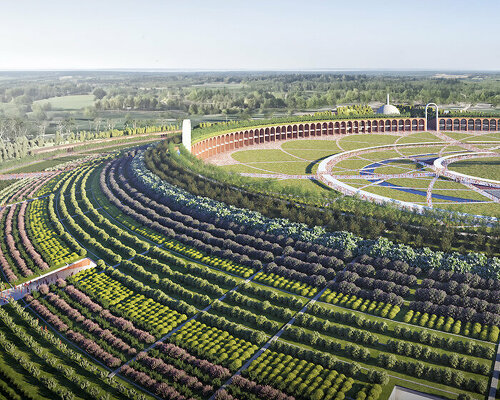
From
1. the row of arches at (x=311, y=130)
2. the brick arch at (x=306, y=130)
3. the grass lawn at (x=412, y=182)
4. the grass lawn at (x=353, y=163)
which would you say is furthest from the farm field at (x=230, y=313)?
the brick arch at (x=306, y=130)

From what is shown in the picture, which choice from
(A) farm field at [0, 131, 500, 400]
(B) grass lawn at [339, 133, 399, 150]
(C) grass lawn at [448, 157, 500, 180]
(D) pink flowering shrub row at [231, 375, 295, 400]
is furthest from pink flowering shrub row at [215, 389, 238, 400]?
(B) grass lawn at [339, 133, 399, 150]

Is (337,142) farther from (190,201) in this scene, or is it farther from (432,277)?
(432,277)


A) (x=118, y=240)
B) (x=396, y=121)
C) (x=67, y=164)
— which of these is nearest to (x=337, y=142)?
(x=396, y=121)

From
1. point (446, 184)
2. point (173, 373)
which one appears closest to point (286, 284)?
point (173, 373)

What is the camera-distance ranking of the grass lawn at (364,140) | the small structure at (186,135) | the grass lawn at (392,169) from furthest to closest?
the grass lawn at (364,140), the small structure at (186,135), the grass lawn at (392,169)

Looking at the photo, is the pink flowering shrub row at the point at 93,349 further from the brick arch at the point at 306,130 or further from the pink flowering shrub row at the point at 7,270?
the brick arch at the point at 306,130

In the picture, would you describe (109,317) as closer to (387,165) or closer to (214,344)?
(214,344)

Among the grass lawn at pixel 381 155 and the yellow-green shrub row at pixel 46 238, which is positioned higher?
the grass lawn at pixel 381 155
